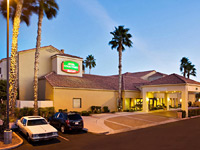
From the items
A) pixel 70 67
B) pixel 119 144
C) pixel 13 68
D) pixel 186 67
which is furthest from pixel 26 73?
pixel 186 67

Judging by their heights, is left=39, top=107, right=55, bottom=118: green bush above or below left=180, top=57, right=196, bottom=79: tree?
below

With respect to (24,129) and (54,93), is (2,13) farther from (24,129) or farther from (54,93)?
(24,129)

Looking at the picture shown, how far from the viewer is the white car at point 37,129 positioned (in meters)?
11.0

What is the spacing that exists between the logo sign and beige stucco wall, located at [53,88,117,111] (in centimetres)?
463

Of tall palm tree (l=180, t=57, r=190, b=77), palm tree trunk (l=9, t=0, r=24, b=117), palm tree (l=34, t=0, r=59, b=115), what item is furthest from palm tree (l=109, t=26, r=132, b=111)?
tall palm tree (l=180, t=57, r=190, b=77)

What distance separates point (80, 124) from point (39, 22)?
14072 millimetres

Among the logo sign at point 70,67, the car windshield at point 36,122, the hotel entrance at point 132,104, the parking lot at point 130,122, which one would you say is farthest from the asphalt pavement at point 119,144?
the hotel entrance at point 132,104

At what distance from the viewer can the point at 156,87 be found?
27.5 metres

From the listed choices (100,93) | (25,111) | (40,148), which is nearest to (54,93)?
(25,111)

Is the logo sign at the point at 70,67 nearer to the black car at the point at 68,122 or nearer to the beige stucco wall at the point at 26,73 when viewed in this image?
the beige stucco wall at the point at 26,73

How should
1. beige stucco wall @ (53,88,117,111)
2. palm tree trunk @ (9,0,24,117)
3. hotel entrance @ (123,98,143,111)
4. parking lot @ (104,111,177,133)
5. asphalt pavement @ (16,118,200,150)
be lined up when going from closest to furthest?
asphalt pavement @ (16,118,200,150), parking lot @ (104,111,177,133), palm tree trunk @ (9,0,24,117), beige stucco wall @ (53,88,117,111), hotel entrance @ (123,98,143,111)

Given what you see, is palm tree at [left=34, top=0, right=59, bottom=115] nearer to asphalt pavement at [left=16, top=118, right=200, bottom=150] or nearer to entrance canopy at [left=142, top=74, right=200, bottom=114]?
asphalt pavement at [left=16, top=118, right=200, bottom=150]

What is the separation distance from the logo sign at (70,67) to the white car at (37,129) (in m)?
16.2

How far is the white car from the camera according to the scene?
1102 centimetres
